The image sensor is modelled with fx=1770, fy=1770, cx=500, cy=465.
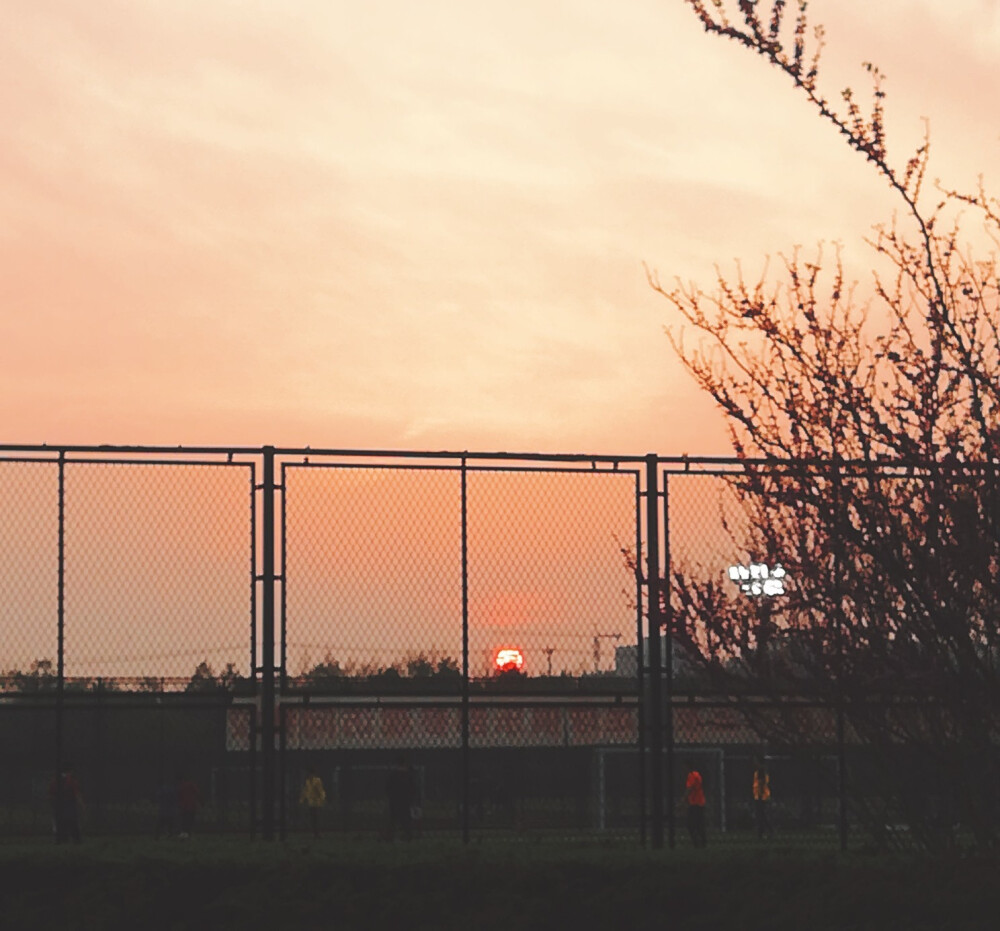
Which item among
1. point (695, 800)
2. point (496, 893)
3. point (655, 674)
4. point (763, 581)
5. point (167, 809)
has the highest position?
point (763, 581)

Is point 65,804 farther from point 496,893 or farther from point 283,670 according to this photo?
point 496,893

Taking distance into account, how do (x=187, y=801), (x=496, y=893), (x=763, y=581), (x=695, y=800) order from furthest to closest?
(x=187, y=801), (x=695, y=800), (x=763, y=581), (x=496, y=893)

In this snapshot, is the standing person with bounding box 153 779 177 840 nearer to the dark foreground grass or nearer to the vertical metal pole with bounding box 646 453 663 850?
the vertical metal pole with bounding box 646 453 663 850

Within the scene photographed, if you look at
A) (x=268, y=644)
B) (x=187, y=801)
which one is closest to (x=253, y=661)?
(x=268, y=644)

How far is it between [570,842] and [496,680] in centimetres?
179

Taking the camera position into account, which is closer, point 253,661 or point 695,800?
point 253,661

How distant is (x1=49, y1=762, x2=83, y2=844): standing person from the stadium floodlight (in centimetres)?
687

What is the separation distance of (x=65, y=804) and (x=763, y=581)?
31.7ft

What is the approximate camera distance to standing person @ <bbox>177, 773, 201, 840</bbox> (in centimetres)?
2284

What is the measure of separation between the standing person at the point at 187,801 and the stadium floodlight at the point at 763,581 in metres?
11.8

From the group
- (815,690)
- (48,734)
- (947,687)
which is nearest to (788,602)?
(815,690)

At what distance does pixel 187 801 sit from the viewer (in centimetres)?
2355

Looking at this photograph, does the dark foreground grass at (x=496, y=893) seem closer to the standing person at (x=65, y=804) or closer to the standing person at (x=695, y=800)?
Result: the standing person at (x=65, y=804)

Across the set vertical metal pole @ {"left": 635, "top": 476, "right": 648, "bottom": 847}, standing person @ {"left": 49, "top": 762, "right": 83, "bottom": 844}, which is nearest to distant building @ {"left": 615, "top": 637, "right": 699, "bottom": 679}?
vertical metal pole @ {"left": 635, "top": 476, "right": 648, "bottom": 847}
